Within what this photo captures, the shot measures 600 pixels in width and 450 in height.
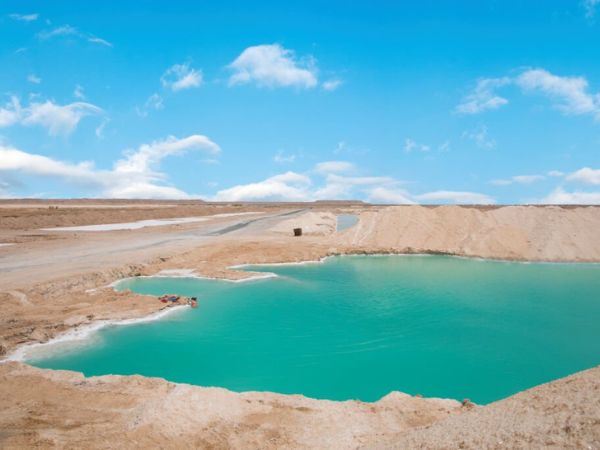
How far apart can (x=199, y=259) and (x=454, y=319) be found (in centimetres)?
1655

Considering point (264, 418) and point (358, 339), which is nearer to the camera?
point (264, 418)

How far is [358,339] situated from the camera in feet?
41.9

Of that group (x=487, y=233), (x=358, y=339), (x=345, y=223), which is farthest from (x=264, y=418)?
(x=345, y=223)

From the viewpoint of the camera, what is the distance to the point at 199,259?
84.9 ft

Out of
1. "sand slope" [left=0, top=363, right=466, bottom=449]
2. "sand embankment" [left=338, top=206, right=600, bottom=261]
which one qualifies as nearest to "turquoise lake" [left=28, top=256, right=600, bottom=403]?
"sand slope" [left=0, top=363, right=466, bottom=449]

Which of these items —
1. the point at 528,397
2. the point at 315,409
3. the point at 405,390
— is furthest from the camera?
the point at 405,390

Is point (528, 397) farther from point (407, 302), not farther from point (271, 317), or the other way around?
point (407, 302)

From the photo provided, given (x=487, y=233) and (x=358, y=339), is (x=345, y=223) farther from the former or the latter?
(x=358, y=339)

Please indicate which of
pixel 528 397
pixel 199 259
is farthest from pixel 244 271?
pixel 528 397

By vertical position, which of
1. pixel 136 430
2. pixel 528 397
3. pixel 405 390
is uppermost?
pixel 528 397

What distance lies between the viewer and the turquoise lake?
9922 millimetres

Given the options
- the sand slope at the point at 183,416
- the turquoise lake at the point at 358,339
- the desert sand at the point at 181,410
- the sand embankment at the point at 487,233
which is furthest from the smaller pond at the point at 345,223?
the sand slope at the point at 183,416

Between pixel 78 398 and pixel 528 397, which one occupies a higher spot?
pixel 528 397

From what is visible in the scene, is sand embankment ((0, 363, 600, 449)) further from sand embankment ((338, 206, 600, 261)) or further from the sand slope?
sand embankment ((338, 206, 600, 261))
